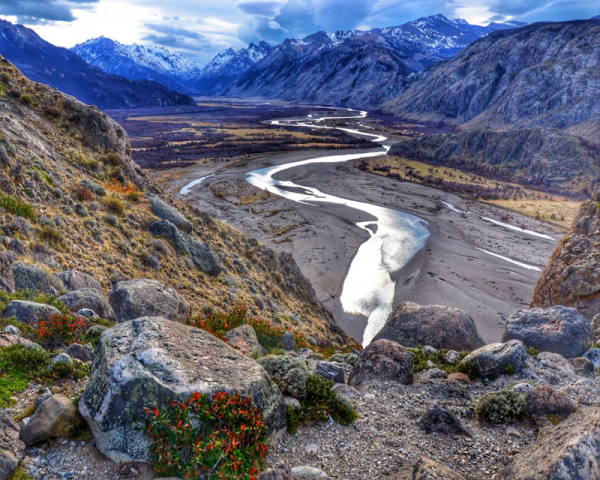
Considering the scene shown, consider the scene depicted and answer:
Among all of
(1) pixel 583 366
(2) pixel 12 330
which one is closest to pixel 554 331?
(1) pixel 583 366

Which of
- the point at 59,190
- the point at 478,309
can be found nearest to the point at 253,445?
the point at 59,190

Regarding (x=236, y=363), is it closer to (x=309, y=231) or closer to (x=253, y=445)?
(x=253, y=445)

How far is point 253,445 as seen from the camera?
5.14 metres

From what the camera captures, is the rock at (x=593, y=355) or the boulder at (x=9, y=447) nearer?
the boulder at (x=9, y=447)

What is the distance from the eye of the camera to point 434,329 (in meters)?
13.1

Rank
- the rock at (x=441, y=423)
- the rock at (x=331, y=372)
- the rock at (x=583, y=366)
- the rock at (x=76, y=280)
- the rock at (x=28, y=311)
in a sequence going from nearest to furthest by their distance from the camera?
the rock at (x=441, y=423)
the rock at (x=28, y=311)
the rock at (x=331, y=372)
the rock at (x=583, y=366)
the rock at (x=76, y=280)

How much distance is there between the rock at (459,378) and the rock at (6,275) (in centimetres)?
1082

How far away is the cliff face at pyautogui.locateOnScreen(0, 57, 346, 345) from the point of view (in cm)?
1202

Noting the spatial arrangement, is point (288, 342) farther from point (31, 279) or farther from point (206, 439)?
point (206, 439)

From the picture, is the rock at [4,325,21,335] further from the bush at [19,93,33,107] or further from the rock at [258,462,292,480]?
the bush at [19,93,33,107]

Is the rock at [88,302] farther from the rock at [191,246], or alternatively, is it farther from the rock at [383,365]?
the rock at [383,365]

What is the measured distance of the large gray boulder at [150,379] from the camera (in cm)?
485

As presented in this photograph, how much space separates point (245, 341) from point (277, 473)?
18.7 feet

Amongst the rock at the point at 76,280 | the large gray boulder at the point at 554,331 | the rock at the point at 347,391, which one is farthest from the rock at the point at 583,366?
the rock at the point at 76,280
